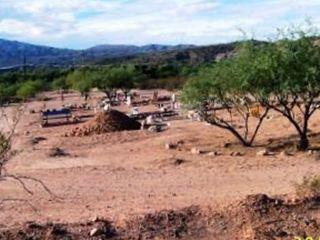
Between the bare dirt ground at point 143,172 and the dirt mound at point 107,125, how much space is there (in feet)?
3.98

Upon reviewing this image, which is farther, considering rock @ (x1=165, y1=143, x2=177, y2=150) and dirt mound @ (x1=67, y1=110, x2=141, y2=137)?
dirt mound @ (x1=67, y1=110, x2=141, y2=137)

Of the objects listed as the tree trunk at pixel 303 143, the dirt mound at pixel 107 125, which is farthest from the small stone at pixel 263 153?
the dirt mound at pixel 107 125

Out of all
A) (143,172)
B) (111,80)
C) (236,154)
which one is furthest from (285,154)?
(111,80)

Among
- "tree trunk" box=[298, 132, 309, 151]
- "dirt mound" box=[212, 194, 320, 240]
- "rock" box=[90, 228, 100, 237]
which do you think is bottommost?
"tree trunk" box=[298, 132, 309, 151]

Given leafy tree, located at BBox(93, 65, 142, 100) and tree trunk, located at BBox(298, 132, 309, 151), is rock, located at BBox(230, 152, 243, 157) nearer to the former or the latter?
tree trunk, located at BBox(298, 132, 309, 151)

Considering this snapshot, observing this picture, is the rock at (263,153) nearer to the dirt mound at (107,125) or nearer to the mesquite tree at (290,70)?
the mesquite tree at (290,70)

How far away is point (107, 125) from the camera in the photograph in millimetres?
37531

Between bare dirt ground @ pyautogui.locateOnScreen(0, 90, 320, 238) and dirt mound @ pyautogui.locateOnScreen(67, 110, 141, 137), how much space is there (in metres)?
1.21

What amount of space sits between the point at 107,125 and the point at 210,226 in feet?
74.5

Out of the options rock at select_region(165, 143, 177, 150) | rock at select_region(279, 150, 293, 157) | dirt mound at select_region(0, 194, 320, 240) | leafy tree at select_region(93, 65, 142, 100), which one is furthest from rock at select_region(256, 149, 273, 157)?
leafy tree at select_region(93, 65, 142, 100)

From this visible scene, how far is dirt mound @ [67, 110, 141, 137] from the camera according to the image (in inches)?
1463

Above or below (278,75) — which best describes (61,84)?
below

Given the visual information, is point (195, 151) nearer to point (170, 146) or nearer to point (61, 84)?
point (170, 146)

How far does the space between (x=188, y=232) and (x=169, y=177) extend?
28.3 ft
